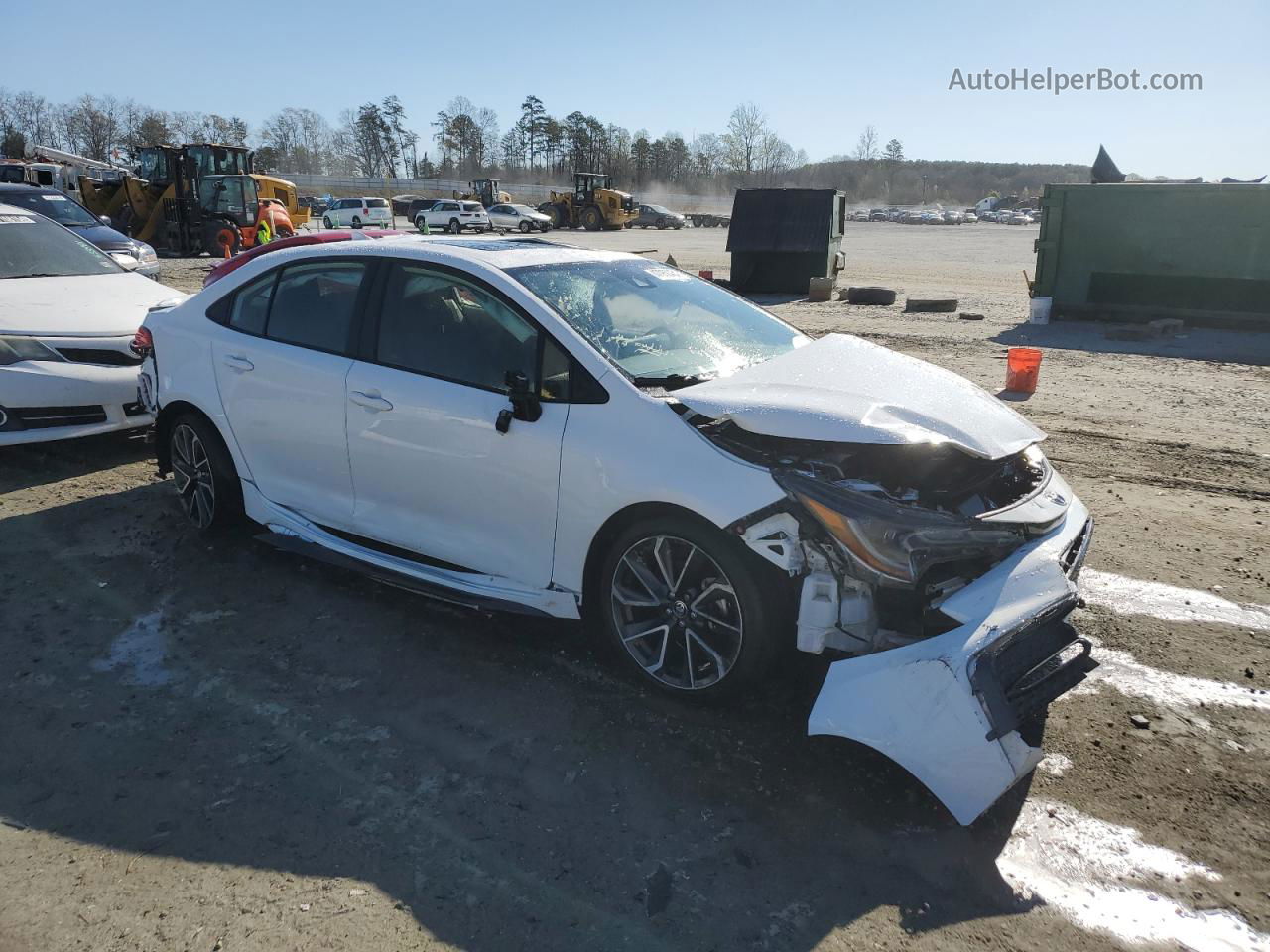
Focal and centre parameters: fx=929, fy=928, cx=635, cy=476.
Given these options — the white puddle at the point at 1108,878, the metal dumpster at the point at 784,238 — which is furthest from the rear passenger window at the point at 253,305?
the metal dumpster at the point at 784,238

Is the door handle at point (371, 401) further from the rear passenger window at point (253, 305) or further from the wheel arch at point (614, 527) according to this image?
the wheel arch at point (614, 527)

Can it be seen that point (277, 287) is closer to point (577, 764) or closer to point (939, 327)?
point (577, 764)

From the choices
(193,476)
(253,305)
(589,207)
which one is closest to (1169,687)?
(253,305)

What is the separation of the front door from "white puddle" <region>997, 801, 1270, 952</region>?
1.96 m

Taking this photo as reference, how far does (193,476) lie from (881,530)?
3931 millimetres

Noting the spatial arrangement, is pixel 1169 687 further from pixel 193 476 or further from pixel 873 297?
pixel 873 297

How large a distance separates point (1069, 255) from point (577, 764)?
47.1 ft

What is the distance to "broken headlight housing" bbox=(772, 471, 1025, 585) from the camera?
311 cm

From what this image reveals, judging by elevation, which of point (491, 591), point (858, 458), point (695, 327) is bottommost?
point (491, 591)

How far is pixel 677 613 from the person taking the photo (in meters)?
3.49

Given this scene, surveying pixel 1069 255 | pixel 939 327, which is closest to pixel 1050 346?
pixel 939 327

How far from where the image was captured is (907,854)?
112 inches

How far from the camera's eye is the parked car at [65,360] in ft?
20.5

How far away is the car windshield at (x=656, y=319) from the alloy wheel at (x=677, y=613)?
0.75m
